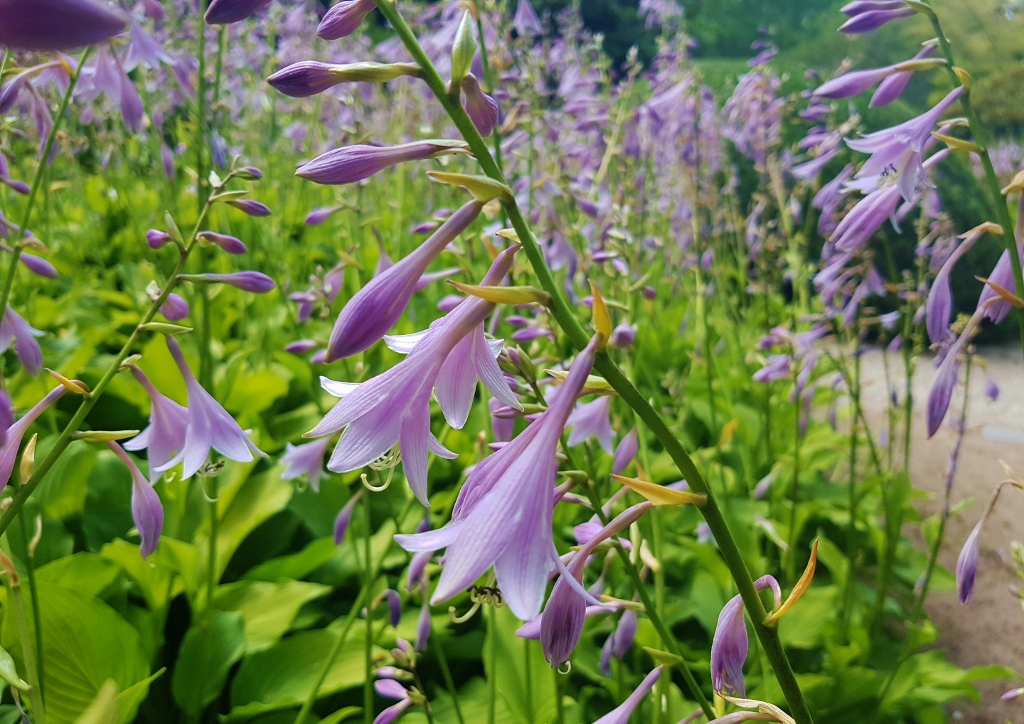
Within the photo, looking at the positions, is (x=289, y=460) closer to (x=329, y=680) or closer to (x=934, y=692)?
(x=329, y=680)

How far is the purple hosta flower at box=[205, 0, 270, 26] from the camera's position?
728mm

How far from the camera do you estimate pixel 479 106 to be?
2.29ft

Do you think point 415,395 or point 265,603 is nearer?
point 415,395

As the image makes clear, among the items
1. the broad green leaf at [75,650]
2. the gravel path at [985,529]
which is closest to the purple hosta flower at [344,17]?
the broad green leaf at [75,650]

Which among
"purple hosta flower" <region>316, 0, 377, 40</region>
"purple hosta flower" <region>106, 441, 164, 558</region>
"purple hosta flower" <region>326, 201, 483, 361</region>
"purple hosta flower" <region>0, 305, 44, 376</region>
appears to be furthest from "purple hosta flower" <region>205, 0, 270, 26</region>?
"purple hosta flower" <region>0, 305, 44, 376</region>

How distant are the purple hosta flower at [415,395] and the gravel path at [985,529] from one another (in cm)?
211

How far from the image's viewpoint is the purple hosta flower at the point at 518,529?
1.69 feet

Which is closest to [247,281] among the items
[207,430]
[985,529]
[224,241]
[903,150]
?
[224,241]

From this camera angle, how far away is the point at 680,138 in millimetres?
3502

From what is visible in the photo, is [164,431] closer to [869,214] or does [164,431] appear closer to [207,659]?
[207,659]

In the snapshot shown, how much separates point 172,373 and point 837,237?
2.13 metres

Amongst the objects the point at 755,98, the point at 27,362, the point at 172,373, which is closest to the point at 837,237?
the point at 27,362

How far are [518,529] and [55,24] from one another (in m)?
0.43

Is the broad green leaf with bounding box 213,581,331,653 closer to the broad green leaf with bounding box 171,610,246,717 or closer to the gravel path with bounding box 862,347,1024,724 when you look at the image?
the broad green leaf with bounding box 171,610,246,717
